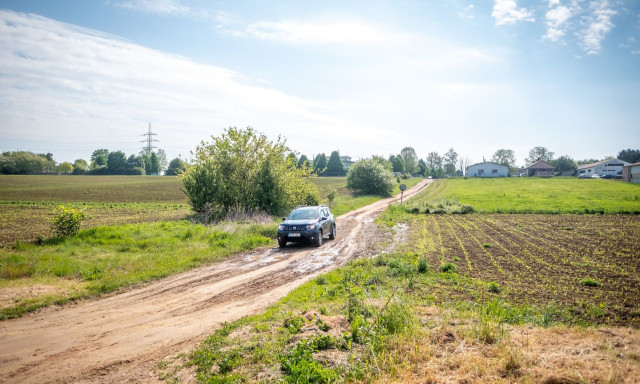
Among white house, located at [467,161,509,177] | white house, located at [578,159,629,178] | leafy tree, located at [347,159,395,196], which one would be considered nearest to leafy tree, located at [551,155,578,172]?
white house, located at [578,159,629,178]

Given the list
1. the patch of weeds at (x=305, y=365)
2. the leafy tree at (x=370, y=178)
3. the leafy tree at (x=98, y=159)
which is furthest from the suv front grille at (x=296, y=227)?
the leafy tree at (x=98, y=159)

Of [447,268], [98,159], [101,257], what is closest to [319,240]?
[447,268]

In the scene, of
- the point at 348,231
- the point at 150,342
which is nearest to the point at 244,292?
the point at 150,342

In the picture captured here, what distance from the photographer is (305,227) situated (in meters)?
15.0

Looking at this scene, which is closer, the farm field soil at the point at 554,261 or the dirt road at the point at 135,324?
the dirt road at the point at 135,324

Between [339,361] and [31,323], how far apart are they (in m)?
6.68

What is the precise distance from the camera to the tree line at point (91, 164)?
90.1 meters

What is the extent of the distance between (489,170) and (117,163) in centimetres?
12900

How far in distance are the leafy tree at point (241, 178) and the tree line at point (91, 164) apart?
75834 millimetres

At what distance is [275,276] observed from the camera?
34.3ft

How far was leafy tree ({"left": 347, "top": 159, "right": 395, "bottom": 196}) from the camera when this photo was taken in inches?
2007

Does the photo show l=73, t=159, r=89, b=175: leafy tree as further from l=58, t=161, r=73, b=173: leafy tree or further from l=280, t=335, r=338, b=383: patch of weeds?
l=280, t=335, r=338, b=383: patch of weeds

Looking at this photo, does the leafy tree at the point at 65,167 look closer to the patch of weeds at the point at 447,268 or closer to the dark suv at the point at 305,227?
the dark suv at the point at 305,227

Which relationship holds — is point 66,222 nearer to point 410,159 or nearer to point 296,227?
point 296,227
